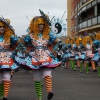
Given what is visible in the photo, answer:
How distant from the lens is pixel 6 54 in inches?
331

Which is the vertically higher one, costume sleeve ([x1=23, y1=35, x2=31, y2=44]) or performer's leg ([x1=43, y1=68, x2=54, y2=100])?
costume sleeve ([x1=23, y1=35, x2=31, y2=44])

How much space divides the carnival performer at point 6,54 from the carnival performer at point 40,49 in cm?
30

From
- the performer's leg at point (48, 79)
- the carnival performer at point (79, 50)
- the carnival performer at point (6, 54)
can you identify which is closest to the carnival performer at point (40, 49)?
the performer's leg at point (48, 79)

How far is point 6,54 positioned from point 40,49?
77cm

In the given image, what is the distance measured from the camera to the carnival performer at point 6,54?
8250 mm

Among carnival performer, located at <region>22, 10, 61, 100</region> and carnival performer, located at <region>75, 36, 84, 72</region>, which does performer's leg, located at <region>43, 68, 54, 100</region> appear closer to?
carnival performer, located at <region>22, 10, 61, 100</region>

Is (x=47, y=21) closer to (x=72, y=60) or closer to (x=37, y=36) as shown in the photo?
(x=37, y=36)

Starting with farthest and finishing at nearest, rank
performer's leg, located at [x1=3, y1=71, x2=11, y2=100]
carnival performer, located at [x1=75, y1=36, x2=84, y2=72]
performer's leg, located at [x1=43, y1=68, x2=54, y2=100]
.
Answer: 1. carnival performer, located at [x1=75, y1=36, x2=84, y2=72]
2. performer's leg, located at [x1=3, y1=71, x2=11, y2=100]
3. performer's leg, located at [x1=43, y1=68, x2=54, y2=100]

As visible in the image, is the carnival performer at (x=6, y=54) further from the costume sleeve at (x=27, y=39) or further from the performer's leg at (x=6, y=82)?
the costume sleeve at (x=27, y=39)

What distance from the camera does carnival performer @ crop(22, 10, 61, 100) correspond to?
829cm

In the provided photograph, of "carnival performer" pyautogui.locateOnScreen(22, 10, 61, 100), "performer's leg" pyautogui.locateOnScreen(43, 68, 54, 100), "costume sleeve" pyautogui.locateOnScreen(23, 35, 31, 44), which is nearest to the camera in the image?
"performer's leg" pyautogui.locateOnScreen(43, 68, 54, 100)

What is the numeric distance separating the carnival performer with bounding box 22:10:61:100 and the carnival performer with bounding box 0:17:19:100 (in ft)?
0.97

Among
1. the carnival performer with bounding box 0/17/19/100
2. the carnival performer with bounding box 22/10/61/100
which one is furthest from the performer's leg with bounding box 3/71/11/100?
the carnival performer with bounding box 22/10/61/100

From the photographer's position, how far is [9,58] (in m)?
8.40
